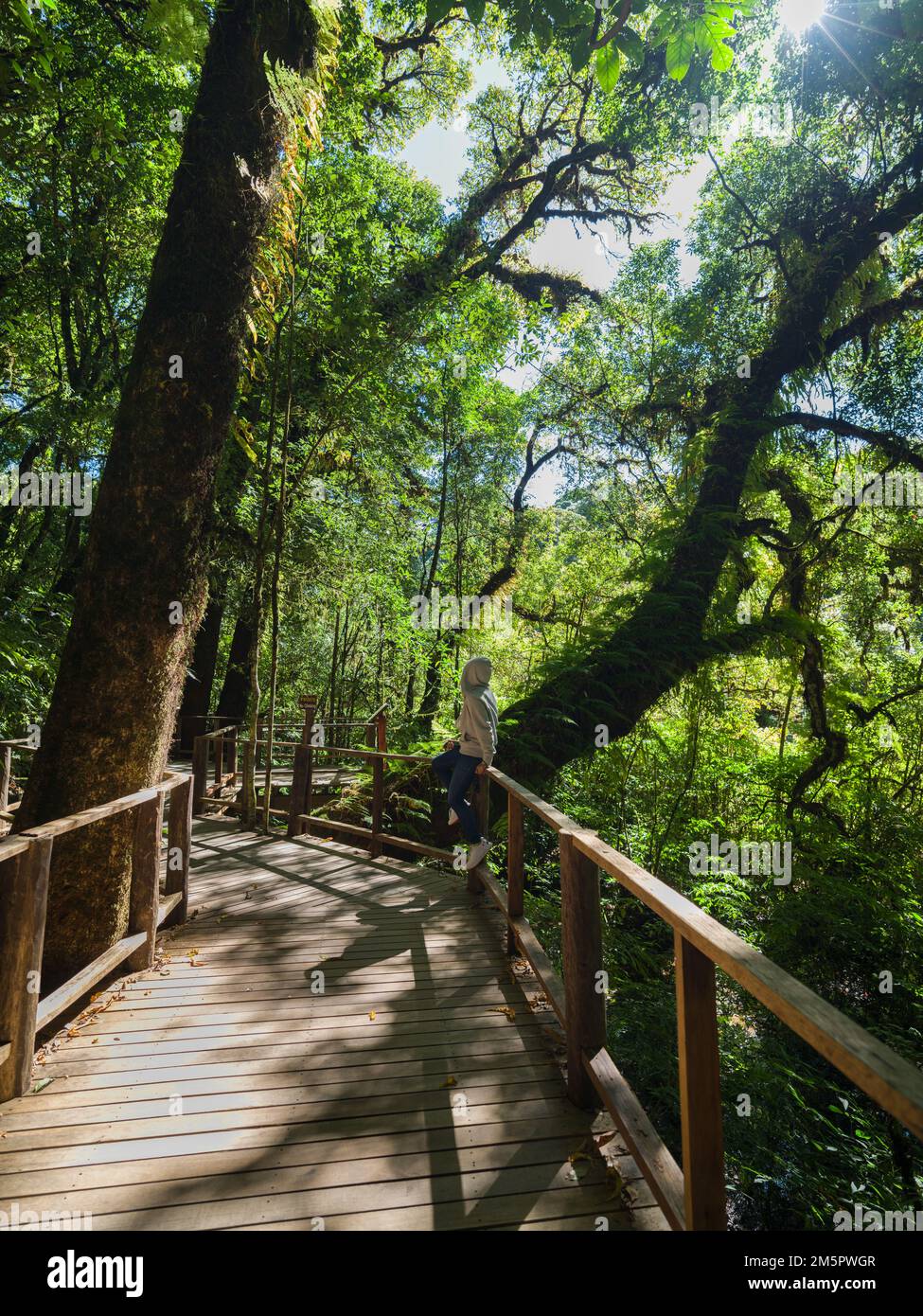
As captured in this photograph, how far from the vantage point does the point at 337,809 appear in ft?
30.3

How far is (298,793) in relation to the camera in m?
8.06

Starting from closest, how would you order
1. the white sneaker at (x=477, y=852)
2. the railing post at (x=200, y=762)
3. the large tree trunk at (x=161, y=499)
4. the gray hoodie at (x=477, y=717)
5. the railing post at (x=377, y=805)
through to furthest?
the large tree trunk at (x=161, y=499) → the gray hoodie at (x=477, y=717) → the white sneaker at (x=477, y=852) → the railing post at (x=377, y=805) → the railing post at (x=200, y=762)

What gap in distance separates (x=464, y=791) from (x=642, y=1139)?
3231mm

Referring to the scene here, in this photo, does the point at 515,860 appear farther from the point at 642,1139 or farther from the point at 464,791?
the point at 642,1139

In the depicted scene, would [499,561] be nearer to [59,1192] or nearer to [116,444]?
[116,444]

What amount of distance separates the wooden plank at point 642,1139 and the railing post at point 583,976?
7 centimetres

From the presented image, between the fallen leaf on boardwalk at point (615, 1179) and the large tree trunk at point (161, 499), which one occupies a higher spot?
the large tree trunk at point (161, 499)

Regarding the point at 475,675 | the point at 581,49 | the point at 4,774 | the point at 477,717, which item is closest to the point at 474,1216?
the point at 477,717

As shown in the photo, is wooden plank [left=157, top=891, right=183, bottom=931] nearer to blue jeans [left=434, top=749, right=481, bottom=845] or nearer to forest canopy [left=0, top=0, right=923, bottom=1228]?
forest canopy [left=0, top=0, right=923, bottom=1228]

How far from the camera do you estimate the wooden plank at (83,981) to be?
104 inches

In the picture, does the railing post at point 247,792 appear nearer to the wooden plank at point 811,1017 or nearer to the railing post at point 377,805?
the railing post at point 377,805

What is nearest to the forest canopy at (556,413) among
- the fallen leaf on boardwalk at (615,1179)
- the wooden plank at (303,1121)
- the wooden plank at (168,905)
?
the wooden plank at (168,905)

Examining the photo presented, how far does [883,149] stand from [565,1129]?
36.5ft

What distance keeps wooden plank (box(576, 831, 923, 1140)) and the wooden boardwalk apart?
1.07 m
